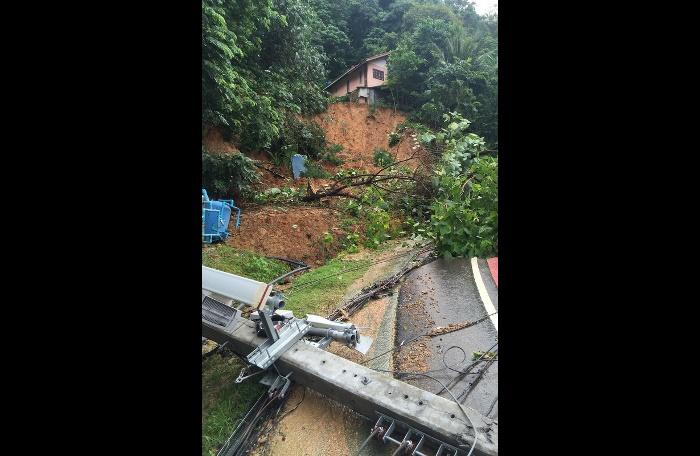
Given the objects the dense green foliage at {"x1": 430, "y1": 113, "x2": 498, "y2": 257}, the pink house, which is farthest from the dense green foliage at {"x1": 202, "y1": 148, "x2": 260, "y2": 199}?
the pink house

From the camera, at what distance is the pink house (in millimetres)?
24719

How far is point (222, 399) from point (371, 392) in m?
1.56

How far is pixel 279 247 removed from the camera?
9227 millimetres

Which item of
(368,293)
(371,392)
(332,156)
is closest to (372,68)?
(332,156)

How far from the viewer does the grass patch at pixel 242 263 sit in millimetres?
7879

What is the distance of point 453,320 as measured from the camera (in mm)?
5445

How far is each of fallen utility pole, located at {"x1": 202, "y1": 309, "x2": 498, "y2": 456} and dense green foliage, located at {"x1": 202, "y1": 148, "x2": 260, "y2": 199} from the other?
6.76 metres

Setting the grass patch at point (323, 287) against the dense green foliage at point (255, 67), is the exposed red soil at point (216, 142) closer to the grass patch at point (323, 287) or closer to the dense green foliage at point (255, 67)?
the dense green foliage at point (255, 67)

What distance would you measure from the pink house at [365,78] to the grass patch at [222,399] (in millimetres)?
21334

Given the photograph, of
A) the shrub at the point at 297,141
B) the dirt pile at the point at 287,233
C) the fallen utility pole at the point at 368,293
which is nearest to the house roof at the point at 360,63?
the shrub at the point at 297,141

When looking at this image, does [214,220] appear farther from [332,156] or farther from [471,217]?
[332,156]
